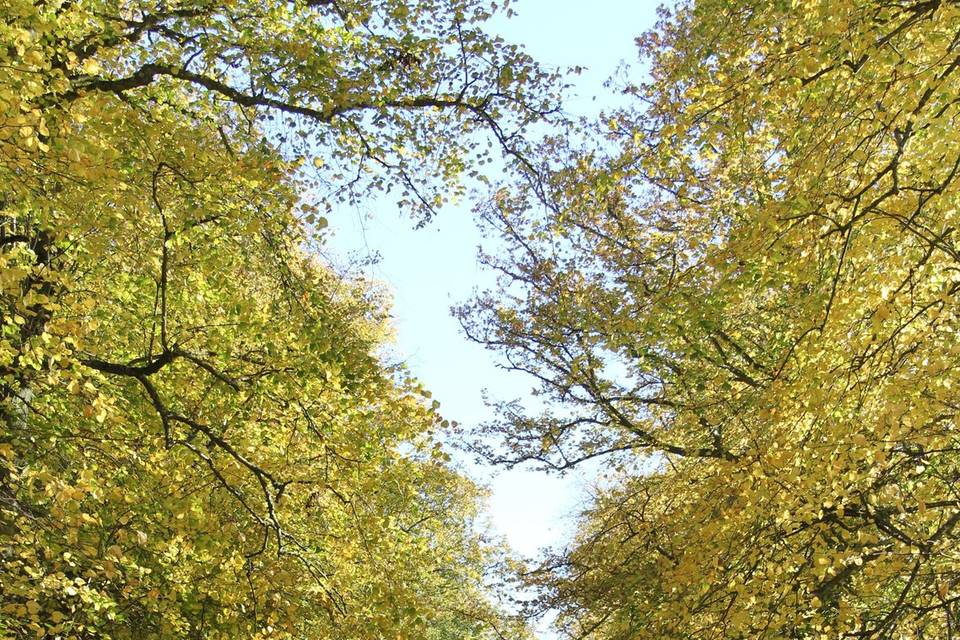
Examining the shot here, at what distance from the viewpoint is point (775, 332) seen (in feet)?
28.0

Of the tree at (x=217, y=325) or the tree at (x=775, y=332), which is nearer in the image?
the tree at (x=775, y=332)

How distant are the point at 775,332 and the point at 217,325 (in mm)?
5671

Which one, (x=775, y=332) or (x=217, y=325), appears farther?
(x=775, y=332)

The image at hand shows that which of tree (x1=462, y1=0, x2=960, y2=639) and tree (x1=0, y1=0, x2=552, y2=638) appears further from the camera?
tree (x1=0, y1=0, x2=552, y2=638)

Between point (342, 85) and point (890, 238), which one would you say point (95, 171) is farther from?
point (890, 238)

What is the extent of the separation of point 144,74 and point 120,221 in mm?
1181

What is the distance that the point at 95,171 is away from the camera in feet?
13.5

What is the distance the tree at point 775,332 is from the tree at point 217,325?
1.82 meters

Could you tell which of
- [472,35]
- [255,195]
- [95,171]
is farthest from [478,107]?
[95,171]

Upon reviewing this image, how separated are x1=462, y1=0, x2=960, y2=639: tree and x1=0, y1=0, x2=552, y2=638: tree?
1823mm

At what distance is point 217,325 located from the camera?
24.7 feet

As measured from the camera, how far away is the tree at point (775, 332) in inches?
167

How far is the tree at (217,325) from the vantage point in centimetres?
534

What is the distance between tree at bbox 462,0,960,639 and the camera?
425 centimetres
